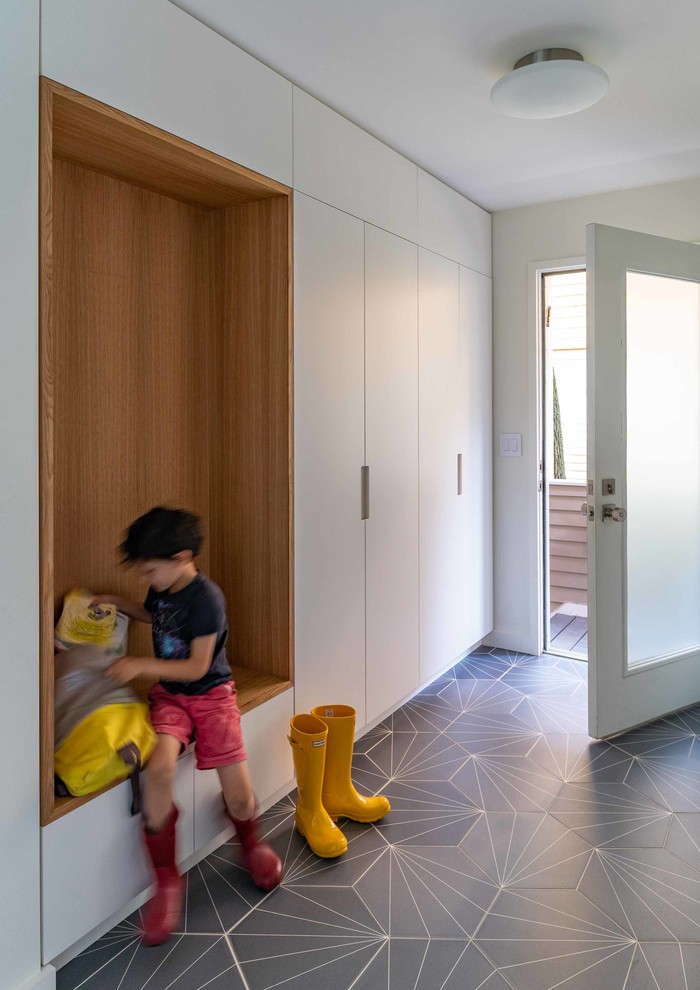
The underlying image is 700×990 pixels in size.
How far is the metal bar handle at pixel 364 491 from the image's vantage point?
2.86 meters

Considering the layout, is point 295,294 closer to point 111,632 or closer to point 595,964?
point 111,632

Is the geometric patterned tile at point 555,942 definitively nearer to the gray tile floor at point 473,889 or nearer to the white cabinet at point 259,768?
the gray tile floor at point 473,889

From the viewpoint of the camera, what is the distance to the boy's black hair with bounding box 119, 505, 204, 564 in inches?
77.3

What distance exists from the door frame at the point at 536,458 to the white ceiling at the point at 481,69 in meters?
0.68

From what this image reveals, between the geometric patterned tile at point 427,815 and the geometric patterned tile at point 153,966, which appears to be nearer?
the geometric patterned tile at point 153,966

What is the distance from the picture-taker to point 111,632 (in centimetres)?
212

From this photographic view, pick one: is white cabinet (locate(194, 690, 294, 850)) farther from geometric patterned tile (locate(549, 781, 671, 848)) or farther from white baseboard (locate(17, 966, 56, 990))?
geometric patterned tile (locate(549, 781, 671, 848))

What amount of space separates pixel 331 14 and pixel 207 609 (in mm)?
1721

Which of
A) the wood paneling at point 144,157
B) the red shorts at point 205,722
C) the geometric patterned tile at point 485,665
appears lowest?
the geometric patterned tile at point 485,665

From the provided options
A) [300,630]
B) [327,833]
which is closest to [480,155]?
[300,630]

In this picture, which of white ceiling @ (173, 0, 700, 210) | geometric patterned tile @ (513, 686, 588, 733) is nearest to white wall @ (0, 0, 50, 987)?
white ceiling @ (173, 0, 700, 210)

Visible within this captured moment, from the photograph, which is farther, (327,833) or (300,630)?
(300,630)

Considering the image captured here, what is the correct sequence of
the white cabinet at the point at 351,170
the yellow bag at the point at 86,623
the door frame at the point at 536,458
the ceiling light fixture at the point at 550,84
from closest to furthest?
the yellow bag at the point at 86,623, the ceiling light fixture at the point at 550,84, the white cabinet at the point at 351,170, the door frame at the point at 536,458

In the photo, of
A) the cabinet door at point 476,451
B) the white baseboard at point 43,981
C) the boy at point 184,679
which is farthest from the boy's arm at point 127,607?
the cabinet door at point 476,451
